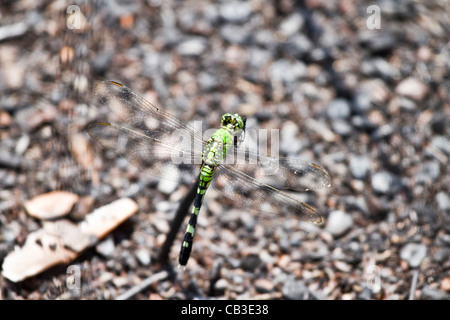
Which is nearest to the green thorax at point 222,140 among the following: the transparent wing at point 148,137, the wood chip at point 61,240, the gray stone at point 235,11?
the transparent wing at point 148,137

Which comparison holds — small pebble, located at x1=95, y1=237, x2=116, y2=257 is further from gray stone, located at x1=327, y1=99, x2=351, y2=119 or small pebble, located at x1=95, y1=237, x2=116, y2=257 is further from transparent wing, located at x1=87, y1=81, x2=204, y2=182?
gray stone, located at x1=327, y1=99, x2=351, y2=119

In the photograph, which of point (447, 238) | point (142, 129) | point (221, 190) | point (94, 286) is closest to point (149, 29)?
point (142, 129)

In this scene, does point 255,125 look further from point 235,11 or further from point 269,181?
point 235,11

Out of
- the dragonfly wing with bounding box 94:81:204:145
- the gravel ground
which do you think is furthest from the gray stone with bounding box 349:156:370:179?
the dragonfly wing with bounding box 94:81:204:145

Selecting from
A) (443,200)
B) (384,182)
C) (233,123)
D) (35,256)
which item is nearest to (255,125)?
(233,123)

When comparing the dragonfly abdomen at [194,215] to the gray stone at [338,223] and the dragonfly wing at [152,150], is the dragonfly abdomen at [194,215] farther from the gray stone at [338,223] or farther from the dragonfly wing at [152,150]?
the gray stone at [338,223]
